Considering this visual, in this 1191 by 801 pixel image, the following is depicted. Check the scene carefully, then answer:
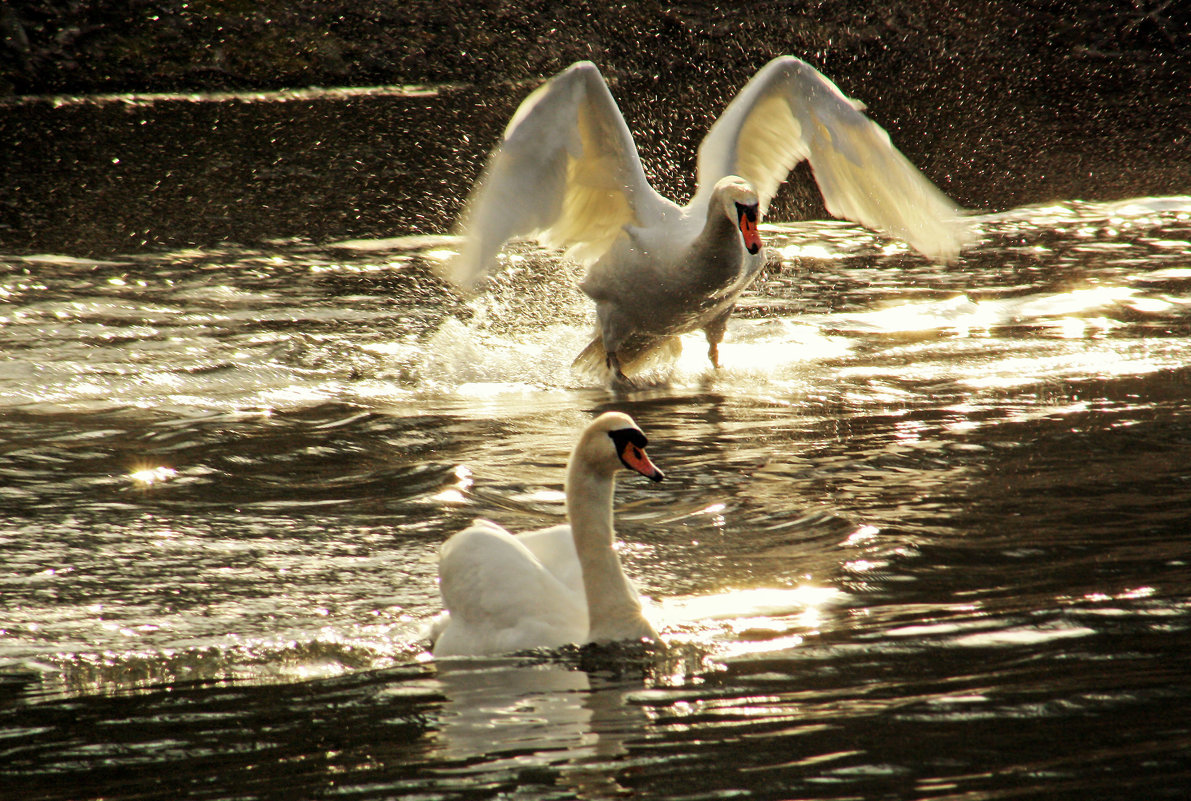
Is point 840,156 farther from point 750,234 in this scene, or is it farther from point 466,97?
point 466,97

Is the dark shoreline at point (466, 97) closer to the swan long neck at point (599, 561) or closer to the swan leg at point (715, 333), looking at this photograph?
the swan leg at point (715, 333)

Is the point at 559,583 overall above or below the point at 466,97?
below

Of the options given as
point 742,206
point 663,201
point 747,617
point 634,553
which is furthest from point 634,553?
point 663,201

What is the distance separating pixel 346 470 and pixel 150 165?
1382cm

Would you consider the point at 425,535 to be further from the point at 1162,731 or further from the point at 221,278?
the point at 221,278

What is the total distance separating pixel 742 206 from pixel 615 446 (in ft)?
11.5

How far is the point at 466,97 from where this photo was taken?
22.4m

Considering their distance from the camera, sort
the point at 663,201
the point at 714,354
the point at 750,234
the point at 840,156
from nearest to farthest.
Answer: the point at 750,234 < the point at 840,156 < the point at 663,201 < the point at 714,354

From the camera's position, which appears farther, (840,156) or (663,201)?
(663,201)

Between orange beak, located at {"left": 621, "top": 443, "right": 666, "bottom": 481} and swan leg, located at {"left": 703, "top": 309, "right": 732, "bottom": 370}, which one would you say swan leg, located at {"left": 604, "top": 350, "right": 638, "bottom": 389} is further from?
orange beak, located at {"left": 621, "top": 443, "right": 666, "bottom": 481}

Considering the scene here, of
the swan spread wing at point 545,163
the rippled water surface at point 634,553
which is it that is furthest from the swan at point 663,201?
the rippled water surface at point 634,553

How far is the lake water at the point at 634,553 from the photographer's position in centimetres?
345

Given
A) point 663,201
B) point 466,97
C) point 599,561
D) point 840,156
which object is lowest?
point 599,561

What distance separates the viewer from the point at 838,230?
15.7m
